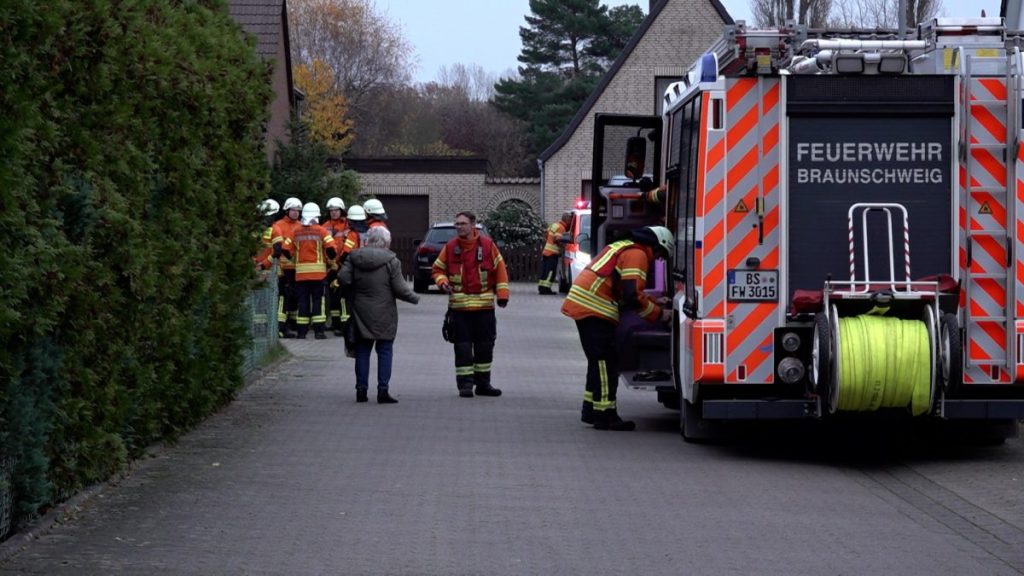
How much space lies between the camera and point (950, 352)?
1075 centimetres

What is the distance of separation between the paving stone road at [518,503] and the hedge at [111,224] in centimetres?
42

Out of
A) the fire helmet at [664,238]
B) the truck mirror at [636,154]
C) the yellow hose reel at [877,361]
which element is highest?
the truck mirror at [636,154]

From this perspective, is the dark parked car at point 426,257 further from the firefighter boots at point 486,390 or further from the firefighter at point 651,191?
the firefighter at point 651,191

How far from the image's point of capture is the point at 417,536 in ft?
27.5

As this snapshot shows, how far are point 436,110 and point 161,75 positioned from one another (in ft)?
306

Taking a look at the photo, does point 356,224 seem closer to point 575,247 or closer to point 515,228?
point 575,247

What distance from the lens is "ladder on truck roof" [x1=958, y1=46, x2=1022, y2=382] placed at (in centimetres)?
1102

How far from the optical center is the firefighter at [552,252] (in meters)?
36.4

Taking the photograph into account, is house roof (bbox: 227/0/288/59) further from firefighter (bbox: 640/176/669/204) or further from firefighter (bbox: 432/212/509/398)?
firefighter (bbox: 640/176/669/204)

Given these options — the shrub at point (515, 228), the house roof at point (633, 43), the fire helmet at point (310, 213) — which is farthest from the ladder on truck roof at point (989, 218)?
the house roof at point (633, 43)

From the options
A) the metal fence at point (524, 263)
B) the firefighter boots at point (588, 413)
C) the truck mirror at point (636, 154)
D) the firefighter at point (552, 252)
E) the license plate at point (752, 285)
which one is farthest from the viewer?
the metal fence at point (524, 263)

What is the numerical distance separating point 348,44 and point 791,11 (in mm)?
40049

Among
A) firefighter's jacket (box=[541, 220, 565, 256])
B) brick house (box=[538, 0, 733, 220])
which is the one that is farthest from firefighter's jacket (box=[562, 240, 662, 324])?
brick house (box=[538, 0, 733, 220])

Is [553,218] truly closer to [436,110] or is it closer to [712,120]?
[712,120]
